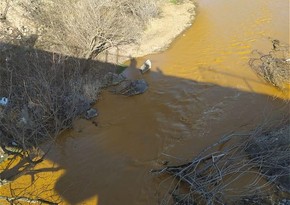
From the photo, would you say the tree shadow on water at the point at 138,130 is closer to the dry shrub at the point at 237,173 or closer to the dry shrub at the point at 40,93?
the dry shrub at the point at 40,93

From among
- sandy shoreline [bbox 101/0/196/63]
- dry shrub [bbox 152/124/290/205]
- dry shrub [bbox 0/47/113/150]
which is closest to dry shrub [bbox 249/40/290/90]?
dry shrub [bbox 152/124/290/205]

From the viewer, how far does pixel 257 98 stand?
340 inches

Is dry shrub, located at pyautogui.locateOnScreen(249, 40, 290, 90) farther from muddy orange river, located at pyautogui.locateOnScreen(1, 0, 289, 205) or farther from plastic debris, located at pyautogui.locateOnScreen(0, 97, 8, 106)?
plastic debris, located at pyautogui.locateOnScreen(0, 97, 8, 106)

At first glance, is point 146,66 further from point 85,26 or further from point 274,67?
point 274,67

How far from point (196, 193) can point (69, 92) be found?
182 inches

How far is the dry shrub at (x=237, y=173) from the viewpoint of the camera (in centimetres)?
578

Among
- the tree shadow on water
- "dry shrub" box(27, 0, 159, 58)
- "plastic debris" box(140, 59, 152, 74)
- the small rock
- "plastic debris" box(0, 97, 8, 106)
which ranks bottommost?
the tree shadow on water

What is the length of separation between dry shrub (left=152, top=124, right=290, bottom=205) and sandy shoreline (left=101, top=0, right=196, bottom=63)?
560cm

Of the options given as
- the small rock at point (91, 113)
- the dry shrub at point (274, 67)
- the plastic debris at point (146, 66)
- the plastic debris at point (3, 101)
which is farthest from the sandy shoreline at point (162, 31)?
the plastic debris at point (3, 101)

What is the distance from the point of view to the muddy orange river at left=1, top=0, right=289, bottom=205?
21.7 feet

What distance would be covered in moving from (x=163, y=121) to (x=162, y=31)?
5462 millimetres

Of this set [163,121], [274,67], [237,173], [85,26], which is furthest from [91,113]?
[274,67]

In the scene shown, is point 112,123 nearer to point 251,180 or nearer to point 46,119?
point 46,119

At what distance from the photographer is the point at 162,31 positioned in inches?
491
